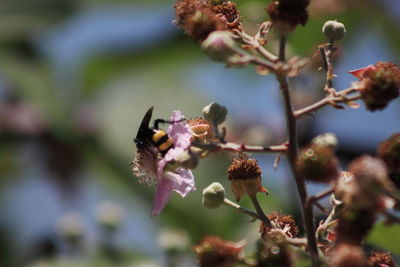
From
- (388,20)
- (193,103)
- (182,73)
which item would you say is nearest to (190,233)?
(193,103)

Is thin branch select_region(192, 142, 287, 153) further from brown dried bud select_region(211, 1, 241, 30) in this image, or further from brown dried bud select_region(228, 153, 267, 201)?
brown dried bud select_region(211, 1, 241, 30)

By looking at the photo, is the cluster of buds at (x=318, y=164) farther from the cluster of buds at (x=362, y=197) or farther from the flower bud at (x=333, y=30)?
the flower bud at (x=333, y=30)

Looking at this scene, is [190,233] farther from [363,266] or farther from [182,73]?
[363,266]

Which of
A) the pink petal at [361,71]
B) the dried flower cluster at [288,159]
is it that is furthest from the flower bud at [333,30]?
the pink petal at [361,71]

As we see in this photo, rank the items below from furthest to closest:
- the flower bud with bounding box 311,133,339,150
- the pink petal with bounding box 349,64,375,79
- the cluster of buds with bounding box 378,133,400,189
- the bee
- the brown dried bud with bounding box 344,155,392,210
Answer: the bee, the pink petal with bounding box 349,64,375,79, the flower bud with bounding box 311,133,339,150, the cluster of buds with bounding box 378,133,400,189, the brown dried bud with bounding box 344,155,392,210

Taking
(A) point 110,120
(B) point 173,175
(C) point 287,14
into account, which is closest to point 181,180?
(B) point 173,175

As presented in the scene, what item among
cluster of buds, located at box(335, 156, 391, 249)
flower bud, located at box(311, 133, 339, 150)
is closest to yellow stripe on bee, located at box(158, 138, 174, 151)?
flower bud, located at box(311, 133, 339, 150)
